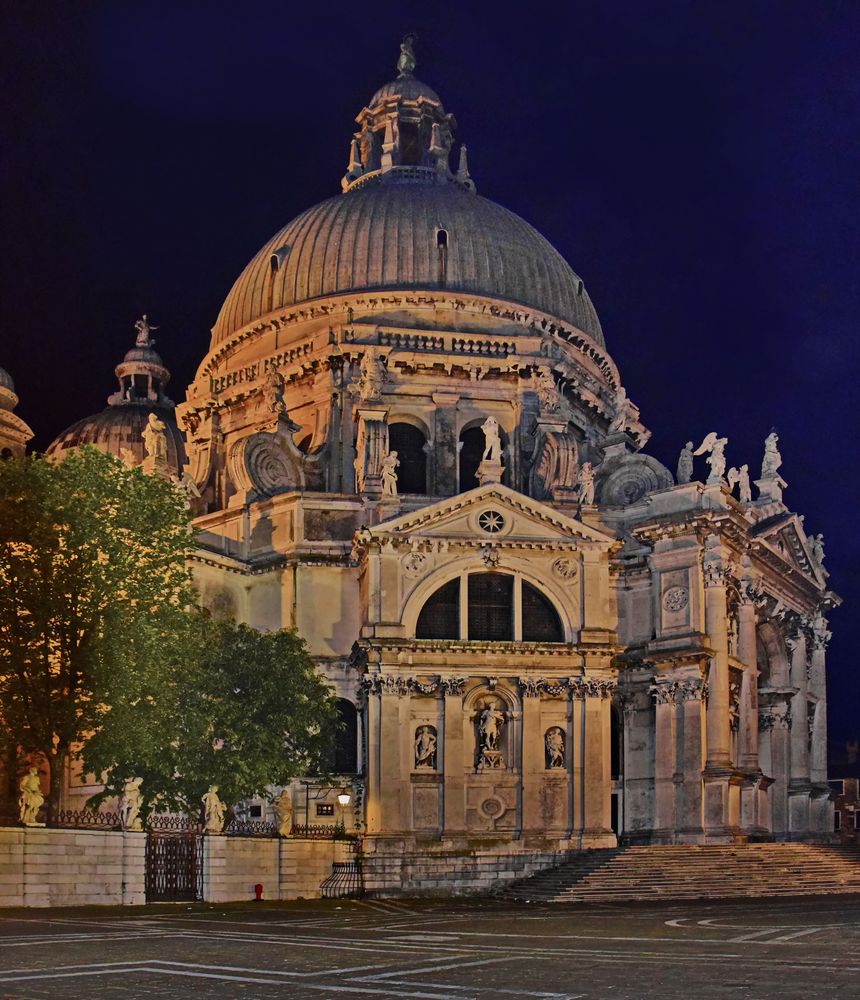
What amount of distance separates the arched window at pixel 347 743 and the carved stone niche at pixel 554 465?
509 inches

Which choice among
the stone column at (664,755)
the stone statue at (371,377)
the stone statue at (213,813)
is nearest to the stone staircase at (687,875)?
the stone column at (664,755)

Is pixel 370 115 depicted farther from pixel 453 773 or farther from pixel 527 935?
pixel 527 935

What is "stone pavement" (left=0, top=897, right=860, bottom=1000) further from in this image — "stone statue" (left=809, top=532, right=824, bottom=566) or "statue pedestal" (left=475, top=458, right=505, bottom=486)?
"stone statue" (left=809, top=532, right=824, bottom=566)

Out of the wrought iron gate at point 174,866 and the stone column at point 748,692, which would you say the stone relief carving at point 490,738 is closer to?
the stone column at point 748,692

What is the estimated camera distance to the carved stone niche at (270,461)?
66.6m

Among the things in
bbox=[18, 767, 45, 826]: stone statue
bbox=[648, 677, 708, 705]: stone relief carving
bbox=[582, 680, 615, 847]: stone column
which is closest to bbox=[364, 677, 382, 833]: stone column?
bbox=[582, 680, 615, 847]: stone column

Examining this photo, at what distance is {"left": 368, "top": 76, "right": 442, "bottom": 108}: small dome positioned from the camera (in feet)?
265

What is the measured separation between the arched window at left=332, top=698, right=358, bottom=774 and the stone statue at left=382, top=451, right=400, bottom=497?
8614 mm

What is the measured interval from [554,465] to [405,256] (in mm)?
13521

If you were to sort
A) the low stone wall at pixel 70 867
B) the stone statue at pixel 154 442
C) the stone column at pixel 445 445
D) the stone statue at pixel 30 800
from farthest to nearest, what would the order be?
the stone column at pixel 445 445 → the stone statue at pixel 154 442 → the stone statue at pixel 30 800 → the low stone wall at pixel 70 867

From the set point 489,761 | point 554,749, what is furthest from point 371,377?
point 554,749

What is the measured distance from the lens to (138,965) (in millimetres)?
A: 21641

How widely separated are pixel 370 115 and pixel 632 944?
62.5 metres

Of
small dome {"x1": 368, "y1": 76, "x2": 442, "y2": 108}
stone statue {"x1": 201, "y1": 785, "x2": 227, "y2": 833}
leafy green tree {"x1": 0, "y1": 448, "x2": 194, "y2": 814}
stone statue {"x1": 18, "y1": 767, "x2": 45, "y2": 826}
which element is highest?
small dome {"x1": 368, "y1": 76, "x2": 442, "y2": 108}
